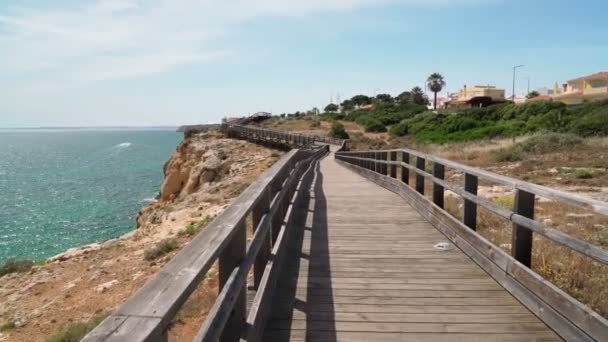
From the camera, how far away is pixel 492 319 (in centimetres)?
376

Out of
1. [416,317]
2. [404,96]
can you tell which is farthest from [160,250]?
[404,96]

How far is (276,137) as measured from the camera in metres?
42.0

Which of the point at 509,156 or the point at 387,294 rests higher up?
the point at 509,156

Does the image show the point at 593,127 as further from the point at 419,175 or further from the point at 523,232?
the point at 523,232

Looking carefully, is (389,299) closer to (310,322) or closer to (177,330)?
(310,322)

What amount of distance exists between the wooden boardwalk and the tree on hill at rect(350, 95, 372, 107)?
131 meters

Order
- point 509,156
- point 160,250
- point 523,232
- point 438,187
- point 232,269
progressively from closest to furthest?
point 232,269
point 523,232
point 438,187
point 160,250
point 509,156

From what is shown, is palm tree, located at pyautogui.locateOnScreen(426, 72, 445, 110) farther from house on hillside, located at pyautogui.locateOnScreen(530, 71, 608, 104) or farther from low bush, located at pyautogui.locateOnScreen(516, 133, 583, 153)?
low bush, located at pyautogui.locateOnScreen(516, 133, 583, 153)

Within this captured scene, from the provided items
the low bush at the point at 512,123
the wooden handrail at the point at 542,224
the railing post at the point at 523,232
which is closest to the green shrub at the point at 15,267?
the wooden handrail at the point at 542,224

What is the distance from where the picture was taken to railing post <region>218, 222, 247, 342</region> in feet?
8.67

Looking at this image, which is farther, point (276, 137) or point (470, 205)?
point (276, 137)

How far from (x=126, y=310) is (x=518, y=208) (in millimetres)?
3683

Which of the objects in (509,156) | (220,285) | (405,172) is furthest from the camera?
(509,156)

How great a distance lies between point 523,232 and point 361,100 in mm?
135716
